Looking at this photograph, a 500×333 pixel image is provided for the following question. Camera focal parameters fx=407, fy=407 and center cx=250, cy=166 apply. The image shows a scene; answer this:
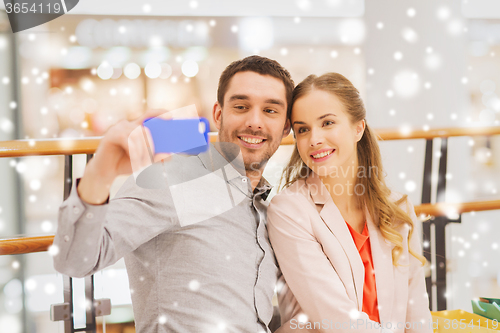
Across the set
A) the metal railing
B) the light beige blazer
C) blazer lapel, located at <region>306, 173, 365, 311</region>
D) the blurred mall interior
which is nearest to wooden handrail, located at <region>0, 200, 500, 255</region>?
the metal railing

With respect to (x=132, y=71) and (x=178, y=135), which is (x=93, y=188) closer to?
(x=178, y=135)

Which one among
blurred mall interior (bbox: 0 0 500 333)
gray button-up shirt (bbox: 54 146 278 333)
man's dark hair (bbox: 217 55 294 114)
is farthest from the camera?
blurred mall interior (bbox: 0 0 500 333)

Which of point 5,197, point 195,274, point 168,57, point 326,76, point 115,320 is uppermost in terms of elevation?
point 168,57

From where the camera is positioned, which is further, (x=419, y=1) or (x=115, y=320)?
(x=419, y=1)

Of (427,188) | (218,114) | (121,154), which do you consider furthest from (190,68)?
(121,154)

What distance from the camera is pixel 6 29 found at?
102 inches

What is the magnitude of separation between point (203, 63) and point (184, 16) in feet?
1.09

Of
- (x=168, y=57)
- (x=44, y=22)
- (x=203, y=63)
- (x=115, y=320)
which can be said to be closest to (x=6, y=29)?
(x=44, y=22)

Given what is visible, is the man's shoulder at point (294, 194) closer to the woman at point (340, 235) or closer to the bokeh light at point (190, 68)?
the woman at point (340, 235)

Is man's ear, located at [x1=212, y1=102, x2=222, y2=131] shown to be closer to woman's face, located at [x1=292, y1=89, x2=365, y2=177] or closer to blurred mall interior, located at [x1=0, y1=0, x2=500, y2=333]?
woman's face, located at [x1=292, y1=89, x2=365, y2=177]

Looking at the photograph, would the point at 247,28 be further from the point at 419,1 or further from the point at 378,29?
the point at 419,1

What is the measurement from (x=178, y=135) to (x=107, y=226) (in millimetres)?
258

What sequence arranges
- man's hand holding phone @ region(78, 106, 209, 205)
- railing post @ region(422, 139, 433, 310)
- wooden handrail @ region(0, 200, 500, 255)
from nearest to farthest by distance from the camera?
man's hand holding phone @ region(78, 106, 209, 205) < wooden handrail @ region(0, 200, 500, 255) < railing post @ region(422, 139, 433, 310)

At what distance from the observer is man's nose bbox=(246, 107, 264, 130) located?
1.10 m
